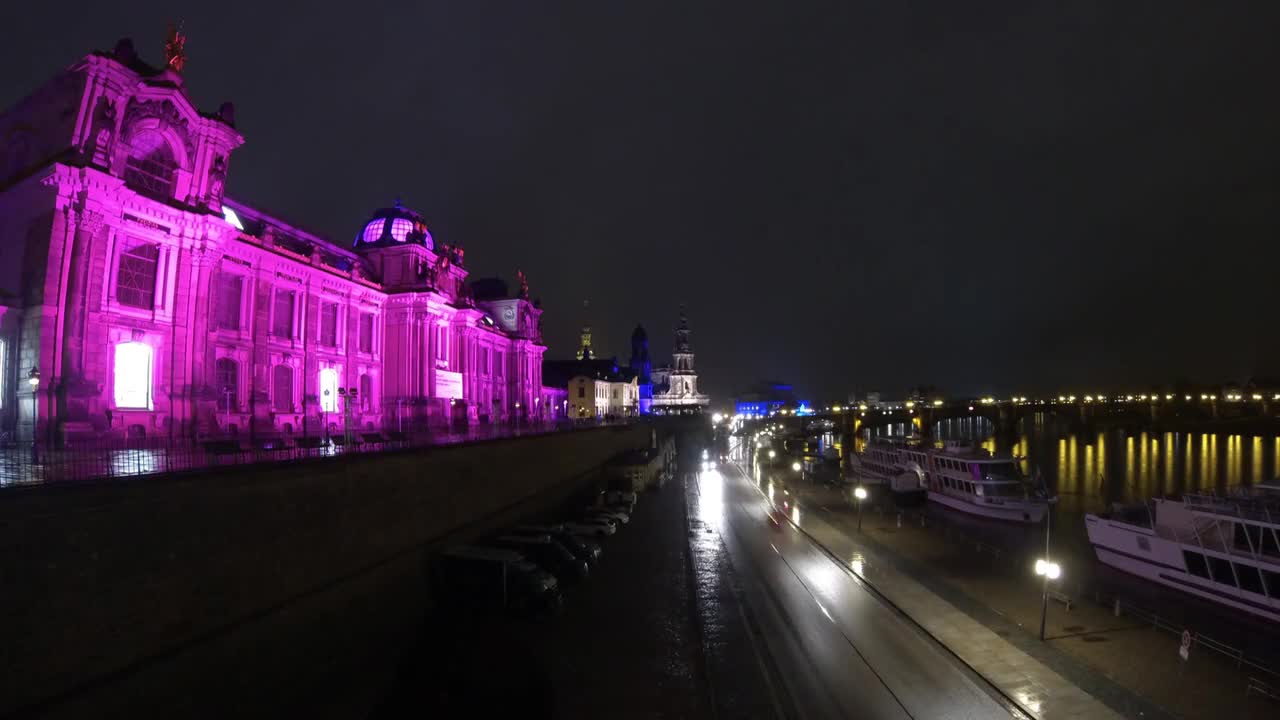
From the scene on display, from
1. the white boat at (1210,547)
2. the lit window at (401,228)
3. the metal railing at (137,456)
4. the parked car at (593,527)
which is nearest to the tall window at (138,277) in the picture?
the metal railing at (137,456)

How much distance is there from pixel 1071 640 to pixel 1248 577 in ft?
34.5

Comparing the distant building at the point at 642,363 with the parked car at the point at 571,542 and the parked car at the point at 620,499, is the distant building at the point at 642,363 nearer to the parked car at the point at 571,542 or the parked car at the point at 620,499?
the parked car at the point at 620,499

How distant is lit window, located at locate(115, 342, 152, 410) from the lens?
97.7 ft

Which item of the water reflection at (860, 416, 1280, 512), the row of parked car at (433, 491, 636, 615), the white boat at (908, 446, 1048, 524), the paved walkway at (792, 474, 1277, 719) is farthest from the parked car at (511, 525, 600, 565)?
the water reflection at (860, 416, 1280, 512)

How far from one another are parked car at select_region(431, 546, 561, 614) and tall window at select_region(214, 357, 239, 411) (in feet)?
74.3

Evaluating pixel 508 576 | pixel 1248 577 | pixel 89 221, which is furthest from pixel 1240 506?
pixel 89 221

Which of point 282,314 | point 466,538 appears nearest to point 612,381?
point 282,314

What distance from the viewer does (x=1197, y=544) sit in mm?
26781

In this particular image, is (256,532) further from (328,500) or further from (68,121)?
(68,121)

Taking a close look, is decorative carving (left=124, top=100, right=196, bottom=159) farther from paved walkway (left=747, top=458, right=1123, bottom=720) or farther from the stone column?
paved walkway (left=747, top=458, right=1123, bottom=720)

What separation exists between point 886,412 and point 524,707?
175702 millimetres

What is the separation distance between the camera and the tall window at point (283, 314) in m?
44.1

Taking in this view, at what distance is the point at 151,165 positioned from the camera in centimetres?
3150

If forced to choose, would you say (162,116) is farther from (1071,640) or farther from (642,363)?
(642,363)
